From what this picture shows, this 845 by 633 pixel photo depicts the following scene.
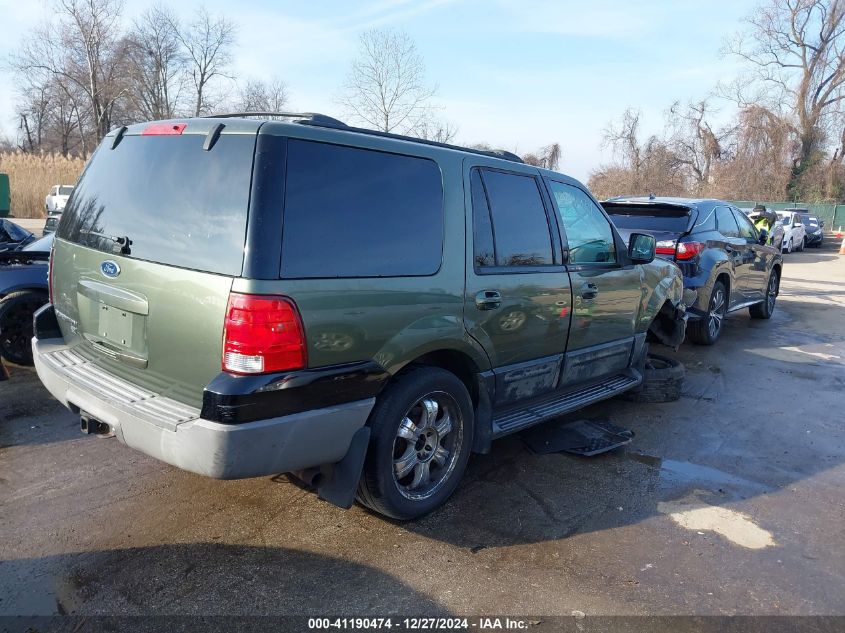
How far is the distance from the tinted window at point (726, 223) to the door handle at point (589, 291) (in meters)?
4.53

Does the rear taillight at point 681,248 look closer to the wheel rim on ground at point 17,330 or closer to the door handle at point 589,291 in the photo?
Result: the door handle at point 589,291

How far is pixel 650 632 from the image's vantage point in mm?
2645

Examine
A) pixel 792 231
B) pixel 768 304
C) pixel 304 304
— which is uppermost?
pixel 792 231

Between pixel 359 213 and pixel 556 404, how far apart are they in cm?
210

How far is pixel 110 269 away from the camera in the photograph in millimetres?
3098

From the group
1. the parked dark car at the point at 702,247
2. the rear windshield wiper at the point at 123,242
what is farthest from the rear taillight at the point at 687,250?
the rear windshield wiper at the point at 123,242

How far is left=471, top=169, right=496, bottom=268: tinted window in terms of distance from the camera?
3.56 metres

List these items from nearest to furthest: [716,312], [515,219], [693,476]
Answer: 1. [515,219]
2. [693,476]
3. [716,312]

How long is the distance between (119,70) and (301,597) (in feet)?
149

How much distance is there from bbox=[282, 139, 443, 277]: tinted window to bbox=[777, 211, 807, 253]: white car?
26.0 meters

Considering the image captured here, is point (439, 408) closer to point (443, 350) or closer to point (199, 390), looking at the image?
point (443, 350)

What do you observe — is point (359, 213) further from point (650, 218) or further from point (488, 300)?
point (650, 218)

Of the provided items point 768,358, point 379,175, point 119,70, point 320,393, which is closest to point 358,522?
point 320,393

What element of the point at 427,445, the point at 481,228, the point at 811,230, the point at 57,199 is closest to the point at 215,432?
the point at 427,445
